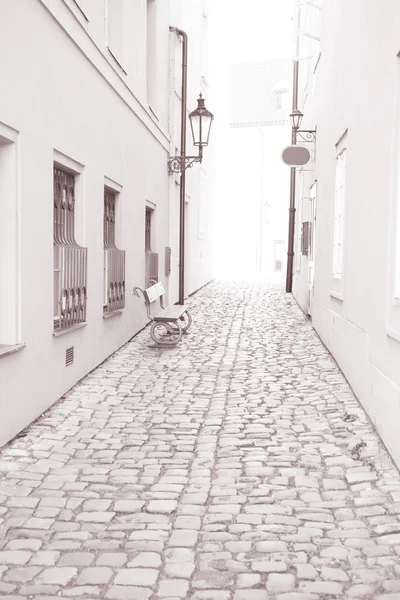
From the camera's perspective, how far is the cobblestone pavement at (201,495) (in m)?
3.15

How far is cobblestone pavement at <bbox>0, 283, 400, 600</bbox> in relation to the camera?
3.15 m

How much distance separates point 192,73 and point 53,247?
1167cm

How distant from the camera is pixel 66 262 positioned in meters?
6.78

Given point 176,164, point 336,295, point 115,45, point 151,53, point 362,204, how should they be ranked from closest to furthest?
1. point 362,204
2. point 336,295
3. point 115,45
4. point 151,53
5. point 176,164

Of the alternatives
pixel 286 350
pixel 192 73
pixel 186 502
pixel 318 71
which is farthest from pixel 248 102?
pixel 186 502

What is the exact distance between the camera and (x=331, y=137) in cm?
978

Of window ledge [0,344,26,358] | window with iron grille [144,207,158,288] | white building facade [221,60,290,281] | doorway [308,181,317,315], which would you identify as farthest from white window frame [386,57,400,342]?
white building facade [221,60,290,281]

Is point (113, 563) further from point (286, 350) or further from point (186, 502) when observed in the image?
point (286, 350)

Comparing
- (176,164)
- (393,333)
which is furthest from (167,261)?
(393,333)

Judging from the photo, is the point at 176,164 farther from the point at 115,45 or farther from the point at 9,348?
the point at 9,348

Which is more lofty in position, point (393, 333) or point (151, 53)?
point (151, 53)

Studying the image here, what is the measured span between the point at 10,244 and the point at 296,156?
819 cm

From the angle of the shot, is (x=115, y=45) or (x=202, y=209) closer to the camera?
(x=115, y=45)

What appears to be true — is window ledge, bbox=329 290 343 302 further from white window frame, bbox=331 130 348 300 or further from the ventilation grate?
the ventilation grate
